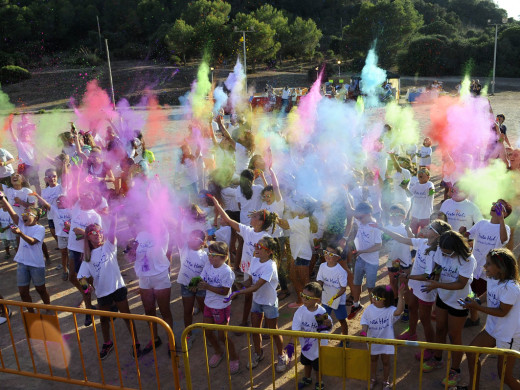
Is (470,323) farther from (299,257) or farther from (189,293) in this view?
(189,293)

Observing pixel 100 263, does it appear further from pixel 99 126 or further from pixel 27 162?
pixel 99 126

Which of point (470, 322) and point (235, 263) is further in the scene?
point (235, 263)

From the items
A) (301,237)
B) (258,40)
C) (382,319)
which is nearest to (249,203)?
(301,237)

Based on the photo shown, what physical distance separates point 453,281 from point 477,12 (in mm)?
68563

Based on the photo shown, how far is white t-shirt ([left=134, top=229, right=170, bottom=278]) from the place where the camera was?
4.59 m

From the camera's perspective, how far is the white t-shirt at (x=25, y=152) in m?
8.92

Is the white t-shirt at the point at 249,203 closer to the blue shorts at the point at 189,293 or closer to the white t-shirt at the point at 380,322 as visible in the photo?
the blue shorts at the point at 189,293

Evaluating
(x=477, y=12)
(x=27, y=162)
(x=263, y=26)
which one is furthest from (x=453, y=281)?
(x=477, y=12)

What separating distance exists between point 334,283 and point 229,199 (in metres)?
2.57

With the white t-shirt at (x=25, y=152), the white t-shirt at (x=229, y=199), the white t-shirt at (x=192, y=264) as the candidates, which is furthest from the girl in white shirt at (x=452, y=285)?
the white t-shirt at (x=25, y=152)

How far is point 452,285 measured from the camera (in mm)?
3928

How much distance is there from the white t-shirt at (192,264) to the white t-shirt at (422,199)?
3.32 m

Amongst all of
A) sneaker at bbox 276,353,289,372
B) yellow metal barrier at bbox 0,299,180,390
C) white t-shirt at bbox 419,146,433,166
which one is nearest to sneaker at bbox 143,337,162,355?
yellow metal barrier at bbox 0,299,180,390

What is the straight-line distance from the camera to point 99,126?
1180cm
